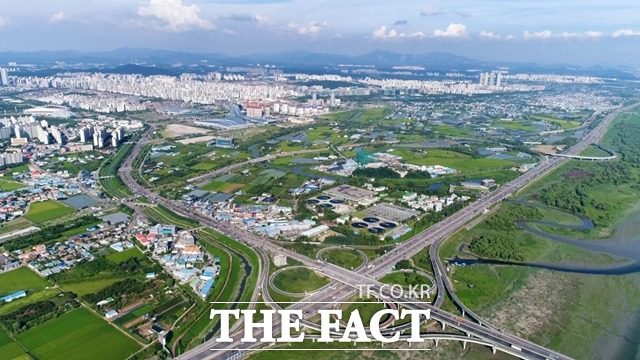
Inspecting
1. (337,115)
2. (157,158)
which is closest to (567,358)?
(157,158)

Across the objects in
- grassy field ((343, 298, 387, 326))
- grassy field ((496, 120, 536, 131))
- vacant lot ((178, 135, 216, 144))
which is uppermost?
grassy field ((496, 120, 536, 131))

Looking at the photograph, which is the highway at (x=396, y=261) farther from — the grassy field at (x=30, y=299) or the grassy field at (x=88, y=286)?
the grassy field at (x=30, y=299)

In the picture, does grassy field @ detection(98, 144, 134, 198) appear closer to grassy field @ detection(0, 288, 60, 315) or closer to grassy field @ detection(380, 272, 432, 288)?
grassy field @ detection(0, 288, 60, 315)

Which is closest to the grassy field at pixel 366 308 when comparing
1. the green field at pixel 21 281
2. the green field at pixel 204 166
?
the green field at pixel 21 281

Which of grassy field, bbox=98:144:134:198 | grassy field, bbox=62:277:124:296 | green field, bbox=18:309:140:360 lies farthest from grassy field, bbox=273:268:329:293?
grassy field, bbox=98:144:134:198

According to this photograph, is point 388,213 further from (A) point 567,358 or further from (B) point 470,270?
(A) point 567,358

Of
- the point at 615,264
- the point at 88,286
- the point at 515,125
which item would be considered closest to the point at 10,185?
the point at 88,286

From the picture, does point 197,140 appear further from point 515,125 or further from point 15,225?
point 515,125
